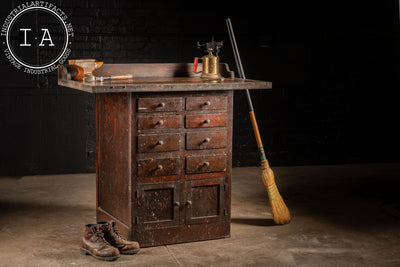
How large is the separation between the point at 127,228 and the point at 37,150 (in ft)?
8.90

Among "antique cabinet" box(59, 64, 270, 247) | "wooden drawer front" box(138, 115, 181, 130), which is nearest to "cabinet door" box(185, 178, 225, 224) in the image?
"antique cabinet" box(59, 64, 270, 247)

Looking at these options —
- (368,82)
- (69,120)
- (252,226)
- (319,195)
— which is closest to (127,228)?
(252,226)

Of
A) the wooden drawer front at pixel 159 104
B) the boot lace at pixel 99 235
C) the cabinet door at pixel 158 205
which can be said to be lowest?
the boot lace at pixel 99 235

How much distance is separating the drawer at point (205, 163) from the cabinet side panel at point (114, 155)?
0.44 metres

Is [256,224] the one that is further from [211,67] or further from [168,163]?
[211,67]

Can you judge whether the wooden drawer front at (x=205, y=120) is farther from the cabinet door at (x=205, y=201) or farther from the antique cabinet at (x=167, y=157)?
the cabinet door at (x=205, y=201)

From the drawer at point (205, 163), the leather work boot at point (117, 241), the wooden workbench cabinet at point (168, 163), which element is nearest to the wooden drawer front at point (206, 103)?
the wooden workbench cabinet at point (168, 163)

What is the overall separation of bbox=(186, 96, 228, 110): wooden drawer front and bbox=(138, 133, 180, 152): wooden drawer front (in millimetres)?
227

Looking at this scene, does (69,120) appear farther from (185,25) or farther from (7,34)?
(185,25)

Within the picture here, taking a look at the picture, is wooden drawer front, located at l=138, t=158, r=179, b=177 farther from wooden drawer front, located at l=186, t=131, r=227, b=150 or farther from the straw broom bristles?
the straw broom bristles

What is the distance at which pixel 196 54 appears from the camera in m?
6.78

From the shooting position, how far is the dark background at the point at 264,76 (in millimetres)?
6512

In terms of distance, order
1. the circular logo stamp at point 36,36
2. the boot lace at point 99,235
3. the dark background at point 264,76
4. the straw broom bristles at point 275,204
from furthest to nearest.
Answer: the dark background at point 264,76 → the circular logo stamp at point 36,36 → the straw broom bristles at point 275,204 → the boot lace at point 99,235

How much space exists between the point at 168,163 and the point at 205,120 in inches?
15.3
